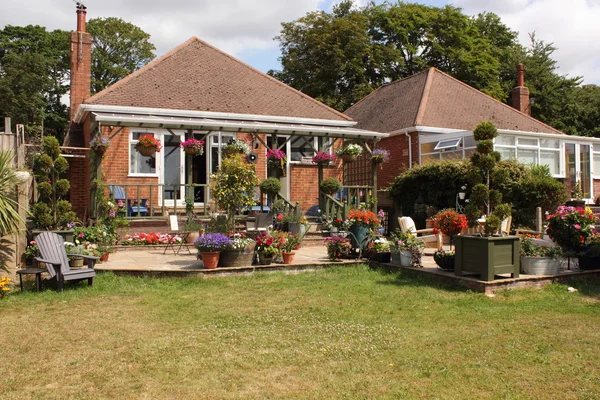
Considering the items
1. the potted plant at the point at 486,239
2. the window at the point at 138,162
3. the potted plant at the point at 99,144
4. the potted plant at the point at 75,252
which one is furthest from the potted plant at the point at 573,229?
the window at the point at 138,162

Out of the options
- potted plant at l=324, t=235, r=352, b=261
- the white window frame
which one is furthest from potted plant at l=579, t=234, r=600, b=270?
the white window frame

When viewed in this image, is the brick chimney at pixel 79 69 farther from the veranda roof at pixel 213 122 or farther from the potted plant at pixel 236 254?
the potted plant at pixel 236 254

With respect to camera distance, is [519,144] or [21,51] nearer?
[519,144]

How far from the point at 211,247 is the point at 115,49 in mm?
34576

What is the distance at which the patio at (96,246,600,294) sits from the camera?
7.99 metres

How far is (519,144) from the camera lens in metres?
18.2

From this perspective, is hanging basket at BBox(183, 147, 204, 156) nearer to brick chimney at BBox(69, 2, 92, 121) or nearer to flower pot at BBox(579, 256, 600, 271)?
brick chimney at BBox(69, 2, 92, 121)

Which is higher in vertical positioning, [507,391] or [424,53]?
[424,53]

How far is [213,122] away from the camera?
1407 cm

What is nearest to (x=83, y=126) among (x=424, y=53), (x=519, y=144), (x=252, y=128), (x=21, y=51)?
(x=252, y=128)

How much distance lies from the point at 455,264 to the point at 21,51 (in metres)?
39.6

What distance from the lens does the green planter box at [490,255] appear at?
7855mm

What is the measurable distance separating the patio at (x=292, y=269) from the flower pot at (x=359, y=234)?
498mm

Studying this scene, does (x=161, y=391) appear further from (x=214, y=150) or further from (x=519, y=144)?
(x=519, y=144)
